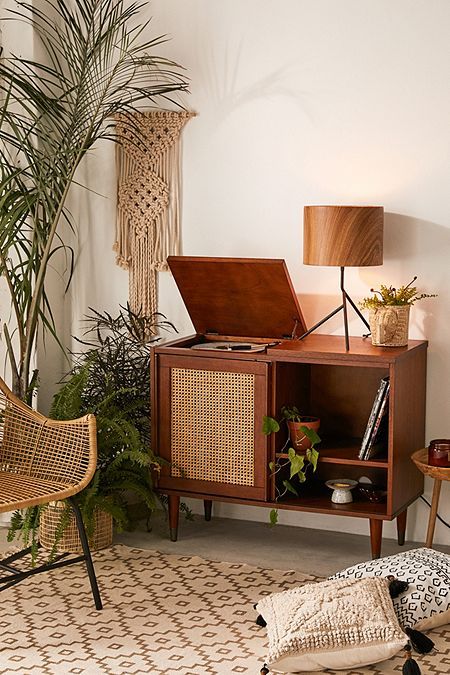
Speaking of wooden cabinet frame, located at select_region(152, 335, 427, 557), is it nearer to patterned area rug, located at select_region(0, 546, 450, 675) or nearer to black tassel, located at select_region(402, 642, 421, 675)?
patterned area rug, located at select_region(0, 546, 450, 675)

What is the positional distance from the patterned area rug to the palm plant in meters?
0.93

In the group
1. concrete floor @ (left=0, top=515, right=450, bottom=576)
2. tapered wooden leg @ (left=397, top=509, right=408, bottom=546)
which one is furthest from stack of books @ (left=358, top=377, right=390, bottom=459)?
concrete floor @ (left=0, top=515, right=450, bottom=576)

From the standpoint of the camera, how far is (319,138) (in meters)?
4.11

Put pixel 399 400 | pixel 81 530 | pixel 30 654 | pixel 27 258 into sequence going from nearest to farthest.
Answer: pixel 30 654 < pixel 81 530 < pixel 399 400 < pixel 27 258

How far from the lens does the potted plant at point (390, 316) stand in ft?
12.5

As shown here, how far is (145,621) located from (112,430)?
945 mm

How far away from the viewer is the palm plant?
4.06 metres

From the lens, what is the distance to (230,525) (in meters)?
4.38

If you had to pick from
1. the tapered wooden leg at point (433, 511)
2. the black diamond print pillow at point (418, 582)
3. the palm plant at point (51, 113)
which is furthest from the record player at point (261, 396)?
the palm plant at point (51, 113)

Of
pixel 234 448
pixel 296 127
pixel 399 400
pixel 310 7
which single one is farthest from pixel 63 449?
pixel 310 7

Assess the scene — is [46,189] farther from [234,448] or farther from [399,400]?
[399,400]

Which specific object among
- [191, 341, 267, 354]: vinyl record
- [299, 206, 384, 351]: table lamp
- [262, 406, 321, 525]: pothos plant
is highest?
[299, 206, 384, 351]: table lamp

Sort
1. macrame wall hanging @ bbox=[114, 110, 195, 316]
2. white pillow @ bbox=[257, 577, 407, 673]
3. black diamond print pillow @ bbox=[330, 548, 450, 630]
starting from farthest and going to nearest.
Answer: macrame wall hanging @ bbox=[114, 110, 195, 316]
black diamond print pillow @ bbox=[330, 548, 450, 630]
white pillow @ bbox=[257, 577, 407, 673]

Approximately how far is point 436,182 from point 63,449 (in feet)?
5.83
